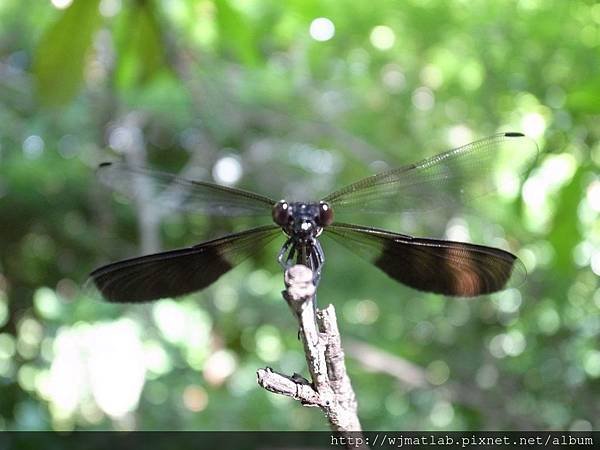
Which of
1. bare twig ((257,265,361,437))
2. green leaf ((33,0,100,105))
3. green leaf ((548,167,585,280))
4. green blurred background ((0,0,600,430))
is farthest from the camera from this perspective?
green blurred background ((0,0,600,430))

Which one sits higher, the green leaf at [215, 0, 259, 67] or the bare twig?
the green leaf at [215, 0, 259, 67]

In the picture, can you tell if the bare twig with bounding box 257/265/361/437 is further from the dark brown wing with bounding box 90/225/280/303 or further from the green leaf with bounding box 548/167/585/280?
the green leaf with bounding box 548/167/585/280

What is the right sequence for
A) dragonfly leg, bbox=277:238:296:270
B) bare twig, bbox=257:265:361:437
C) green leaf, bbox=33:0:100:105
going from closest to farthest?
1. bare twig, bbox=257:265:361:437
2. dragonfly leg, bbox=277:238:296:270
3. green leaf, bbox=33:0:100:105

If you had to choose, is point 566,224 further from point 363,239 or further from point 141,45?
point 141,45

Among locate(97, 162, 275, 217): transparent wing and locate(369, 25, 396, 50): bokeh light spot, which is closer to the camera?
locate(97, 162, 275, 217): transparent wing

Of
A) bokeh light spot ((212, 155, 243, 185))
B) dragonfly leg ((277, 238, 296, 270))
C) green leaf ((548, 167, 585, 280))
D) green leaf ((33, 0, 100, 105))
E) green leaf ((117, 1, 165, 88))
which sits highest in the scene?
bokeh light spot ((212, 155, 243, 185))

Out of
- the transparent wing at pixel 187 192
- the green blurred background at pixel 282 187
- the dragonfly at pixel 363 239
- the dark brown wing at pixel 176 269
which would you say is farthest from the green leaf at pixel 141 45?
the dark brown wing at pixel 176 269

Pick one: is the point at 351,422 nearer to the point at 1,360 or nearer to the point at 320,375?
the point at 320,375

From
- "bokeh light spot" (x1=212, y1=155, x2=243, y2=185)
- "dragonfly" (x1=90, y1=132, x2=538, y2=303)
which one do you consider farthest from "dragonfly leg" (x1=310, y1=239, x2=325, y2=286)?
"bokeh light spot" (x1=212, y1=155, x2=243, y2=185)
